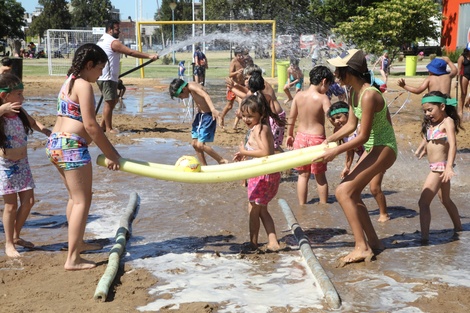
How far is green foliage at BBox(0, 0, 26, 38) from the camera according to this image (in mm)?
66500

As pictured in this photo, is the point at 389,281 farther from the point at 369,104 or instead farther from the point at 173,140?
the point at 173,140

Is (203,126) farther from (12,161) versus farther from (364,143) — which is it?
(364,143)

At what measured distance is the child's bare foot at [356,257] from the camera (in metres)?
5.22

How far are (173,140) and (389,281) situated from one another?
7.57 meters

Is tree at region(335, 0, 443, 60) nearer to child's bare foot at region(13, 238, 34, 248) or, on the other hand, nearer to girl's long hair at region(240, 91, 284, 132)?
girl's long hair at region(240, 91, 284, 132)

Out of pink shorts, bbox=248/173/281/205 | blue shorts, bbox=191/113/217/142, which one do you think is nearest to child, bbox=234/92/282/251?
pink shorts, bbox=248/173/281/205

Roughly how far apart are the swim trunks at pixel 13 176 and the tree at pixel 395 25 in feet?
86.1

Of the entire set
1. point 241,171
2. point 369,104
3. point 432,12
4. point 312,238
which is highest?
point 432,12

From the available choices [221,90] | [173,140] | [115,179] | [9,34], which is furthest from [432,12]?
[9,34]

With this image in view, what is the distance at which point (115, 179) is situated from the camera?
8.59m

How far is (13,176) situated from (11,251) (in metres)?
0.68

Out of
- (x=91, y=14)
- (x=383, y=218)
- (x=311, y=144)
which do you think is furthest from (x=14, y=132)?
(x=91, y=14)

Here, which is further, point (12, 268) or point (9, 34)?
point (9, 34)

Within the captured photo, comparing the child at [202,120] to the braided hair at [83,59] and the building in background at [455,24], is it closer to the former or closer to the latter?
the braided hair at [83,59]
